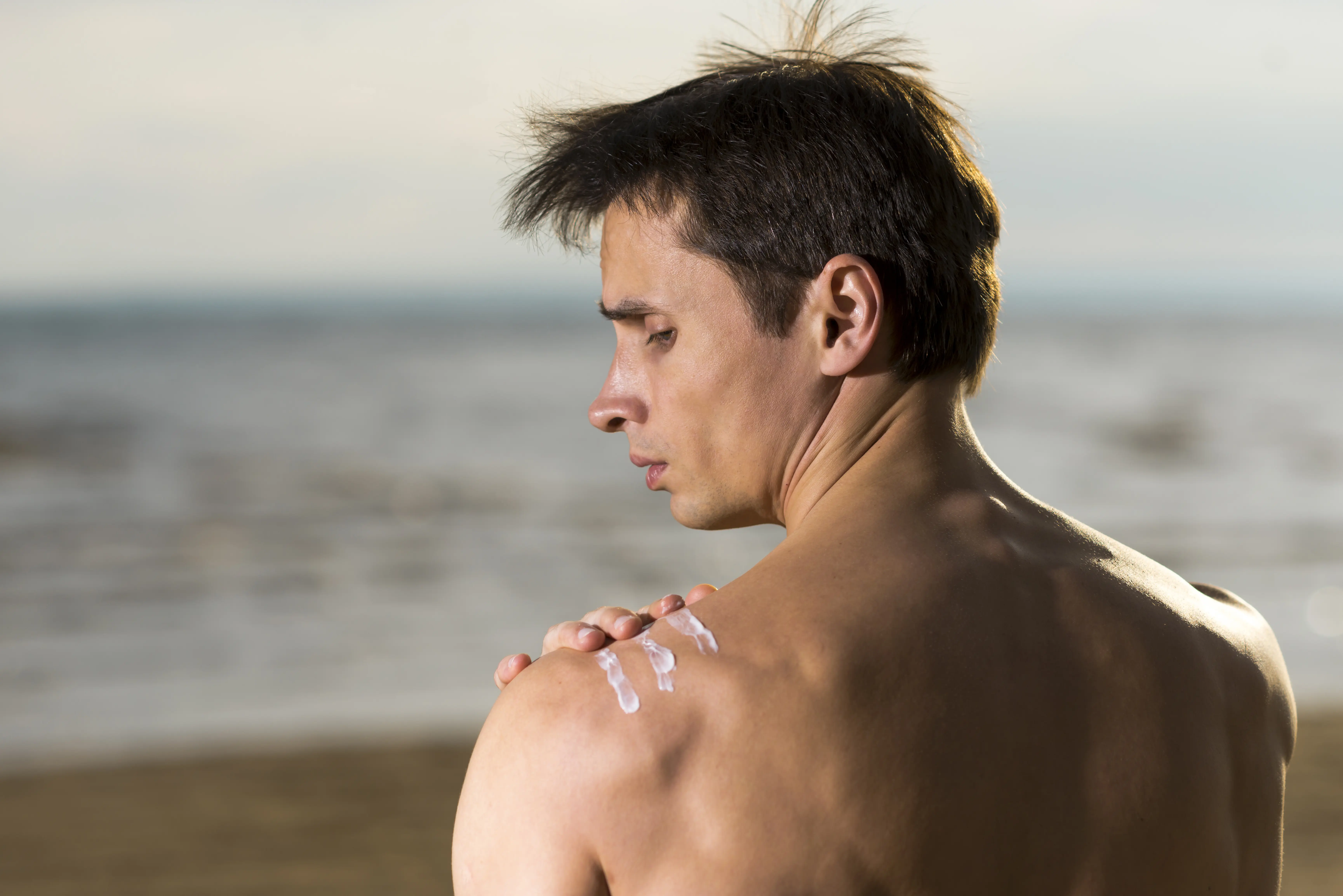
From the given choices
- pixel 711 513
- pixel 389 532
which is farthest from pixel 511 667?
pixel 389 532

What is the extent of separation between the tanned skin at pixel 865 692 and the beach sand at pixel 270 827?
4500mm

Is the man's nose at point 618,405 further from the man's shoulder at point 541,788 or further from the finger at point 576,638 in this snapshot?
the man's shoulder at point 541,788

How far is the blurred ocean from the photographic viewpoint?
293 inches

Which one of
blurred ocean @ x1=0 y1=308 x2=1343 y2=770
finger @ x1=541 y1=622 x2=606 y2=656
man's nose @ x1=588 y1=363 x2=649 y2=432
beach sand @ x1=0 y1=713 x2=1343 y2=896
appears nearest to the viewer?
finger @ x1=541 y1=622 x2=606 y2=656

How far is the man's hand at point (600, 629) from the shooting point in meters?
1.46

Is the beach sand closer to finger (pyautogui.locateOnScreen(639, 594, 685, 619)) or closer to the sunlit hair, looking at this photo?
finger (pyautogui.locateOnScreen(639, 594, 685, 619))

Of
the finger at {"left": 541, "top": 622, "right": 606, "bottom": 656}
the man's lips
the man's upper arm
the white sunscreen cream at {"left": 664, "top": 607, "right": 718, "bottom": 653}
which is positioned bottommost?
the man's upper arm

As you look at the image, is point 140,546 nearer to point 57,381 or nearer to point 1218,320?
point 57,381

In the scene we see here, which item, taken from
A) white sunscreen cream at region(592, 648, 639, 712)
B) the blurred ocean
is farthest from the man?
the blurred ocean

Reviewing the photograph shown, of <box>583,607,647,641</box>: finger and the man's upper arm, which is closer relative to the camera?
the man's upper arm

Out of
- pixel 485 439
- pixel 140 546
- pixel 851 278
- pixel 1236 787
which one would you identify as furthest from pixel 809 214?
pixel 485 439

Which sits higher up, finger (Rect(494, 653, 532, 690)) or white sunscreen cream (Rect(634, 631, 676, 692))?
white sunscreen cream (Rect(634, 631, 676, 692))

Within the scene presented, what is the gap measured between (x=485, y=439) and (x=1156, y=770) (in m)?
16.2

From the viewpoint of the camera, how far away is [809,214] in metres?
1.63
